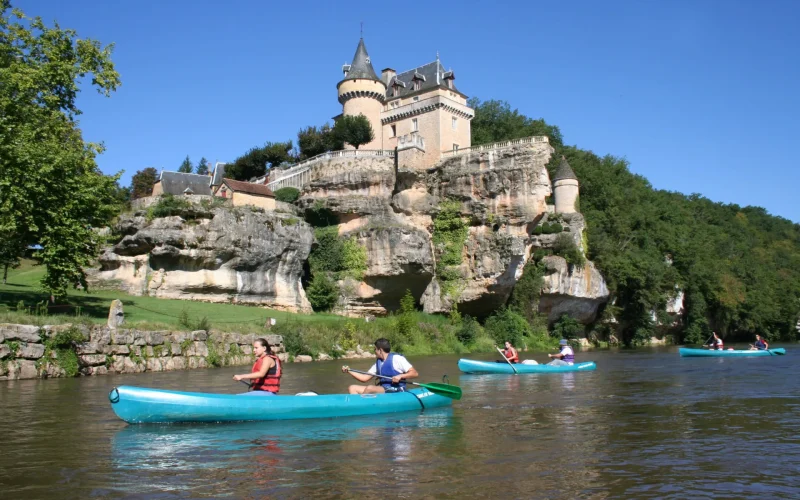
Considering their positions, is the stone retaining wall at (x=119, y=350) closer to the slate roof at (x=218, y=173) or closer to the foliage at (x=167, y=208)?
the foliage at (x=167, y=208)

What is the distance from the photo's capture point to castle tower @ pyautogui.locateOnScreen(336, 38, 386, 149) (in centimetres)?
4634

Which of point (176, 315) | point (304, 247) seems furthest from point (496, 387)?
point (304, 247)

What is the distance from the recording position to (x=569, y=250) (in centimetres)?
3816

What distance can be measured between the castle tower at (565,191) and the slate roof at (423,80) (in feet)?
32.1

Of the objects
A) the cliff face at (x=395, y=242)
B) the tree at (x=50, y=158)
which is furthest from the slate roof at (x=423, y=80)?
the tree at (x=50, y=158)

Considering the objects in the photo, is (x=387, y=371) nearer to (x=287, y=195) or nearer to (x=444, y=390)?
(x=444, y=390)

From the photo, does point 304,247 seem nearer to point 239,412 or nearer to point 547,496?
point 239,412

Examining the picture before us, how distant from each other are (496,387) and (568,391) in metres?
1.81

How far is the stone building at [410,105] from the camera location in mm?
42688

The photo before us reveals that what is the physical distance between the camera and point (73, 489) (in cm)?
636

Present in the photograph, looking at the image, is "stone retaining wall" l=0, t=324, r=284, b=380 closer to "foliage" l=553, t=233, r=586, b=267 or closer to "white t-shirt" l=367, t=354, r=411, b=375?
"white t-shirt" l=367, t=354, r=411, b=375

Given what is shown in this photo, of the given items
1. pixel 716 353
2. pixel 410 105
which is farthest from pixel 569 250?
pixel 410 105

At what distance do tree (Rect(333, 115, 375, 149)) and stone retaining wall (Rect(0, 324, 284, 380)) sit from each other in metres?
22.8

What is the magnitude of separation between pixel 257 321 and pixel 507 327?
16.4 metres
